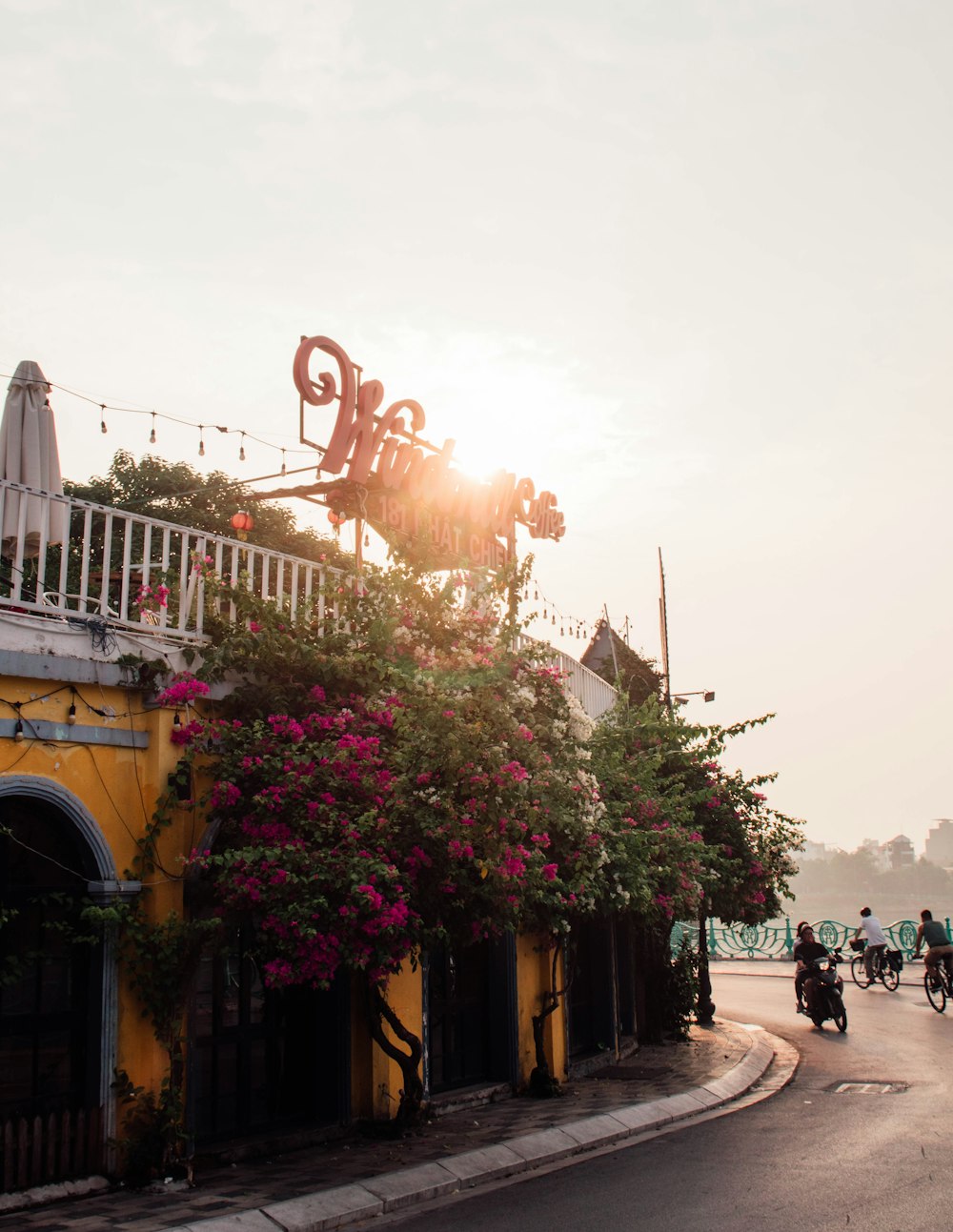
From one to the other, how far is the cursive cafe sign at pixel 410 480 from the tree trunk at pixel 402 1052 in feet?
15.3

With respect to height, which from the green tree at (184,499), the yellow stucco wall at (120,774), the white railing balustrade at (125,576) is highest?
the green tree at (184,499)

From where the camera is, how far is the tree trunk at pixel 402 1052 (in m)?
10.0

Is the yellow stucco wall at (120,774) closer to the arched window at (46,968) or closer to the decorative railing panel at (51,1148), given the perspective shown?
the arched window at (46,968)

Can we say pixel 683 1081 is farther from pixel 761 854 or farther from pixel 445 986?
pixel 761 854

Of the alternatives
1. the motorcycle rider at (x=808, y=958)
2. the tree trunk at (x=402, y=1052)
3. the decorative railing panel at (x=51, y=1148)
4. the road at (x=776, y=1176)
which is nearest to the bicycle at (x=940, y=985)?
the motorcycle rider at (x=808, y=958)

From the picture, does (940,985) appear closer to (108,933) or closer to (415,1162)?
(415,1162)

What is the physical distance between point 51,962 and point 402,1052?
3467mm

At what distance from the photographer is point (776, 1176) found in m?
8.45

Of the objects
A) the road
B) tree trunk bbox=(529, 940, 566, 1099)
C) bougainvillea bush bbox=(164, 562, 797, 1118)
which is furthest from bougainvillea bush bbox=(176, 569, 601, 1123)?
tree trunk bbox=(529, 940, 566, 1099)

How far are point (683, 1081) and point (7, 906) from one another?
27.7 feet

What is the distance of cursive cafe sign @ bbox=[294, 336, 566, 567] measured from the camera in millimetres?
14422

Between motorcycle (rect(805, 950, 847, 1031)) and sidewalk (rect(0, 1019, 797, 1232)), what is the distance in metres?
3.55

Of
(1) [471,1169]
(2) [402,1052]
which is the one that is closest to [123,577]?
(2) [402,1052]

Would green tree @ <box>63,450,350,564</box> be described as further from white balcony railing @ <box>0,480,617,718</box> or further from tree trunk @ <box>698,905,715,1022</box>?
white balcony railing @ <box>0,480,617,718</box>
